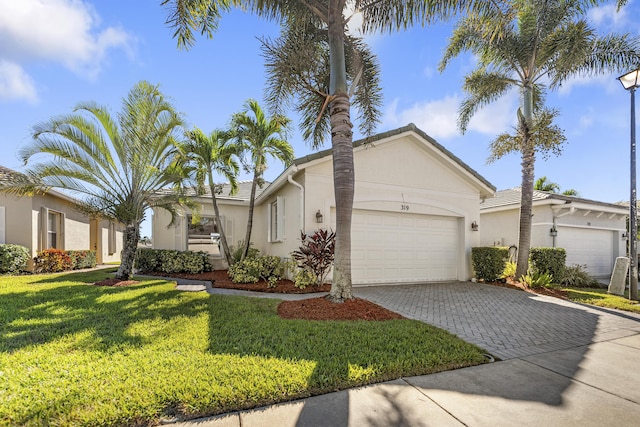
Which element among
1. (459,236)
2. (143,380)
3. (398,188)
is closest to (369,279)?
(398,188)

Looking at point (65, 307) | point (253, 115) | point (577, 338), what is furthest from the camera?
point (253, 115)

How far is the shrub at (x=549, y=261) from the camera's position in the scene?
11.0 meters

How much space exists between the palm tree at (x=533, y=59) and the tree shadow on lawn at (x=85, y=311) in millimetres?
11560

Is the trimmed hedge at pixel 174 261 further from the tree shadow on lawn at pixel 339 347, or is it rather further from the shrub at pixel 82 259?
the tree shadow on lawn at pixel 339 347

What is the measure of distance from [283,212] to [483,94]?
897 centimetres

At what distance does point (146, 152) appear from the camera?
9.92 meters

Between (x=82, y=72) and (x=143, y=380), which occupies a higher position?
(x=82, y=72)

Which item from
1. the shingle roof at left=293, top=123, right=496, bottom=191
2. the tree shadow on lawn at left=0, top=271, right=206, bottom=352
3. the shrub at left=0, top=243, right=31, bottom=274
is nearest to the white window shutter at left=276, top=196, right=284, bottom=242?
the shingle roof at left=293, top=123, right=496, bottom=191

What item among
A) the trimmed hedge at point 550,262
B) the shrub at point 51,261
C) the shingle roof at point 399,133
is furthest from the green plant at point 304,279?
the shrub at point 51,261

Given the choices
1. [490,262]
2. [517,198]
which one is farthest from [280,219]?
[517,198]

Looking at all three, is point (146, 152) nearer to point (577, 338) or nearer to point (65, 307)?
point (65, 307)

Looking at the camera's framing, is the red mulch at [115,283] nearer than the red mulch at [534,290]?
Yes

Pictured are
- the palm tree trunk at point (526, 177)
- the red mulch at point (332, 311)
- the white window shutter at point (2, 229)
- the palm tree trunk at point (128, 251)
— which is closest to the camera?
the red mulch at point (332, 311)

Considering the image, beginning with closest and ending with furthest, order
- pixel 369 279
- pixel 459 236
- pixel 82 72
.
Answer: pixel 82 72
pixel 369 279
pixel 459 236
